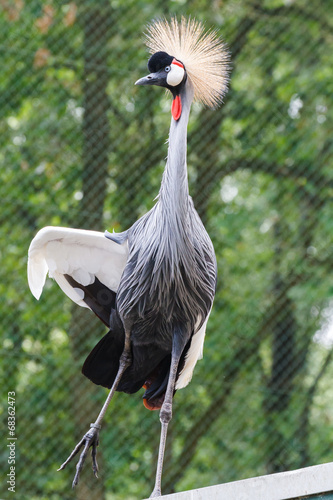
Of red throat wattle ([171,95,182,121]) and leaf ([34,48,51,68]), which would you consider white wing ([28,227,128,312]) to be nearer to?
red throat wattle ([171,95,182,121])

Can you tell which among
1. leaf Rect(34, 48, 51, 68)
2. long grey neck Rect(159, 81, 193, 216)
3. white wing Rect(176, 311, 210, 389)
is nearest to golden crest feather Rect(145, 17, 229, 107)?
long grey neck Rect(159, 81, 193, 216)

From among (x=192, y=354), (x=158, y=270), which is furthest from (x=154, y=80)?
(x=192, y=354)

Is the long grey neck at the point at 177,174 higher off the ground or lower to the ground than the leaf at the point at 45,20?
higher

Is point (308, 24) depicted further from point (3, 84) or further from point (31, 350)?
point (31, 350)

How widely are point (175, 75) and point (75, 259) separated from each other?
73 centimetres

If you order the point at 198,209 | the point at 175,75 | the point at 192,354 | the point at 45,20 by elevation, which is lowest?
the point at 198,209

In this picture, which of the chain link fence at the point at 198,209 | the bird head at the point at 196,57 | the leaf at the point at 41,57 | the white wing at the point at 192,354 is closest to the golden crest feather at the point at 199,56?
the bird head at the point at 196,57

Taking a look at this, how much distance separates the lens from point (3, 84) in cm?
493

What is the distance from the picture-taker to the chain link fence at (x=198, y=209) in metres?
4.81

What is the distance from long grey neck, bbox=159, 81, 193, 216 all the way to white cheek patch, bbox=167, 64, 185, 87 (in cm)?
11

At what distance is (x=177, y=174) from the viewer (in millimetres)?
2645

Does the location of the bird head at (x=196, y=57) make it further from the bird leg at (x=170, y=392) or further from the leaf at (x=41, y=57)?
the leaf at (x=41, y=57)

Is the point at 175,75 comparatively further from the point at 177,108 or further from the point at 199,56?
the point at 199,56

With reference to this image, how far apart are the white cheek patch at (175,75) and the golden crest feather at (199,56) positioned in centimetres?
16
